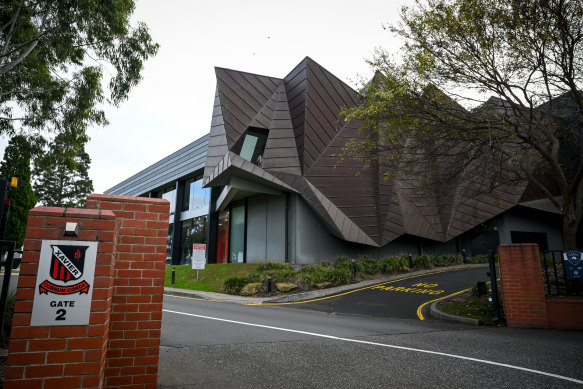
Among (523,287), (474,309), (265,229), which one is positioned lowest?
(474,309)

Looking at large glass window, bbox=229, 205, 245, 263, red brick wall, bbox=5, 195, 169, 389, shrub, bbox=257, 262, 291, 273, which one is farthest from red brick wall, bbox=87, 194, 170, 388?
large glass window, bbox=229, 205, 245, 263

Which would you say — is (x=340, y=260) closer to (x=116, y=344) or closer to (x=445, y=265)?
(x=445, y=265)

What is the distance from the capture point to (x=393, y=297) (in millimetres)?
14250

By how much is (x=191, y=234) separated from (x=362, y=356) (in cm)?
3094

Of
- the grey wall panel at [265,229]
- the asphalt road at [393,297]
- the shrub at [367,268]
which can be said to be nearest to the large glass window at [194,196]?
the grey wall panel at [265,229]

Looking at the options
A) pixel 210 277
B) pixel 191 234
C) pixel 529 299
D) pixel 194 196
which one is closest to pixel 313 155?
pixel 210 277

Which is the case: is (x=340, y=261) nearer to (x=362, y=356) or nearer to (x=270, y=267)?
(x=270, y=267)

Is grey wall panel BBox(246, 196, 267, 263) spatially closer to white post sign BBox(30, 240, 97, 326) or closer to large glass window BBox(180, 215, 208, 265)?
large glass window BBox(180, 215, 208, 265)

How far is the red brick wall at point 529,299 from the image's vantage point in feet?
25.8

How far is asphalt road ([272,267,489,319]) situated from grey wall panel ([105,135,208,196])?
20784 millimetres

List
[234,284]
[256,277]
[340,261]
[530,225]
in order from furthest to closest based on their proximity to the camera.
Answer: [530,225] → [340,261] → [256,277] → [234,284]

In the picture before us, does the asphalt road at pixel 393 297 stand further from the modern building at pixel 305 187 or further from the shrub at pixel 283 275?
the modern building at pixel 305 187

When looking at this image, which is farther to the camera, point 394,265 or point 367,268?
point 394,265

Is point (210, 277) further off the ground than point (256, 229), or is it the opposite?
point (256, 229)
